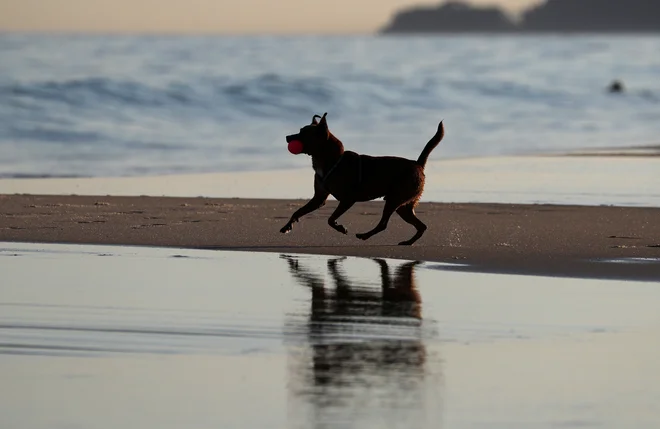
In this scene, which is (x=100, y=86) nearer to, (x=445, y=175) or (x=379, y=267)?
(x=445, y=175)

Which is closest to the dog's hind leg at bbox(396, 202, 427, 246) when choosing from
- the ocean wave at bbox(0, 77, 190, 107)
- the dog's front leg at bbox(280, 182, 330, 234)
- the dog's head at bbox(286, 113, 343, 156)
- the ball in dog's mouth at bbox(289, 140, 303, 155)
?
the dog's front leg at bbox(280, 182, 330, 234)

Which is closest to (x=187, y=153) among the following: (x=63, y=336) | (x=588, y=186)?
(x=588, y=186)

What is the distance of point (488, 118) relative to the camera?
3366 cm

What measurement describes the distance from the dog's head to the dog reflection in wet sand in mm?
1714

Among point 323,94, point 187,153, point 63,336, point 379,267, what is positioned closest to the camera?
point 63,336

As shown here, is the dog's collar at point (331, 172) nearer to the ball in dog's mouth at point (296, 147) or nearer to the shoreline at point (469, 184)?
the ball in dog's mouth at point (296, 147)

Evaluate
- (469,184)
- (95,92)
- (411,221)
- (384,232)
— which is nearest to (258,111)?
(95,92)

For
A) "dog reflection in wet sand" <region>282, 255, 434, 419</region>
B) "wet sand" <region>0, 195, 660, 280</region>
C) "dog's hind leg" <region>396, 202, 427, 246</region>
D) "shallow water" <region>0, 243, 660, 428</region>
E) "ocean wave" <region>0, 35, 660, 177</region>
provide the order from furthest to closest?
"ocean wave" <region>0, 35, 660, 177</region> → "dog's hind leg" <region>396, 202, 427, 246</region> → "wet sand" <region>0, 195, 660, 280</region> → "dog reflection in wet sand" <region>282, 255, 434, 419</region> → "shallow water" <region>0, 243, 660, 428</region>

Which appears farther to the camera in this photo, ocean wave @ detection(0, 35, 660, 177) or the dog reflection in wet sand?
ocean wave @ detection(0, 35, 660, 177)

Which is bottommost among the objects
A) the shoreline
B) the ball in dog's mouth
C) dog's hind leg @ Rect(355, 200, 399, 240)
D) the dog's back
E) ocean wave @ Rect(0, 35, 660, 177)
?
dog's hind leg @ Rect(355, 200, 399, 240)

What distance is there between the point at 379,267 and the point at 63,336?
3128 millimetres

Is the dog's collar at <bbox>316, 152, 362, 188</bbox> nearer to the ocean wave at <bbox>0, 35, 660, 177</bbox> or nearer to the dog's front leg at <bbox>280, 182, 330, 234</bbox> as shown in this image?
the dog's front leg at <bbox>280, 182, 330, 234</bbox>

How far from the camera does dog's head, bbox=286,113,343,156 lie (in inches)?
433

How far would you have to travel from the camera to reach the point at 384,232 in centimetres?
1181
